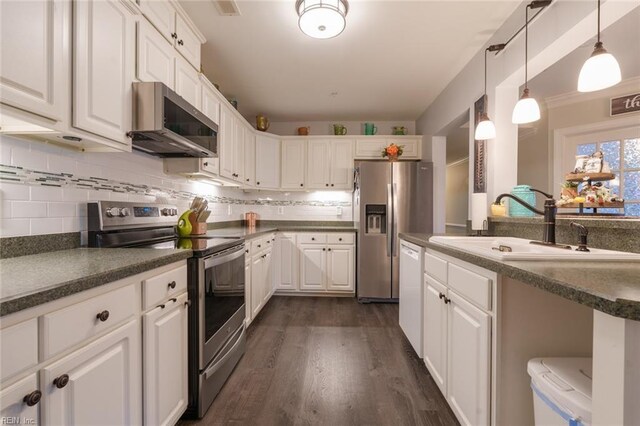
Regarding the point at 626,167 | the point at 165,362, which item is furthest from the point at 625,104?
the point at 165,362

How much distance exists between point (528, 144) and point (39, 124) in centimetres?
452

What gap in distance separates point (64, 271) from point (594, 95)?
15.3ft

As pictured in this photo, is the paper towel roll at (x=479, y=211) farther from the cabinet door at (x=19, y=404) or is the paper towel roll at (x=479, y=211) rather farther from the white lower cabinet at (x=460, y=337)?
the cabinet door at (x=19, y=404)

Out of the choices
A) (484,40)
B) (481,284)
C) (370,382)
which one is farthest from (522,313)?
(484,40)

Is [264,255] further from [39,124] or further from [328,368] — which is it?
[39,124]

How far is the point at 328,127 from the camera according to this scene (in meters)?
4.26

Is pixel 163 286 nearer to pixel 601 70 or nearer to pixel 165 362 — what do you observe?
pixel 165 362

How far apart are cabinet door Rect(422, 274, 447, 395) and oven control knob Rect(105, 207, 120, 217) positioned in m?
1.90

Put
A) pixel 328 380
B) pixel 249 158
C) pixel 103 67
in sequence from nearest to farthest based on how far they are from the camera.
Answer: pixel 103 67, pixel 328 380, pixel 249 158

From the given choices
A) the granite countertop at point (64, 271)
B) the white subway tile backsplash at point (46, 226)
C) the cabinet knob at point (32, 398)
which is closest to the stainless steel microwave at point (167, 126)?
the white subway tile backsplash at point (46, 226)

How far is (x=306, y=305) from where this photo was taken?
3324 millimetres

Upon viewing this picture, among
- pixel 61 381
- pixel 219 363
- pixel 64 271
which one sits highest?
pixel 64 271

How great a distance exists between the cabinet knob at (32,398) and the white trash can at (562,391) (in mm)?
1388

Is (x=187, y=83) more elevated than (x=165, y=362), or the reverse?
(x=187, y=83)
